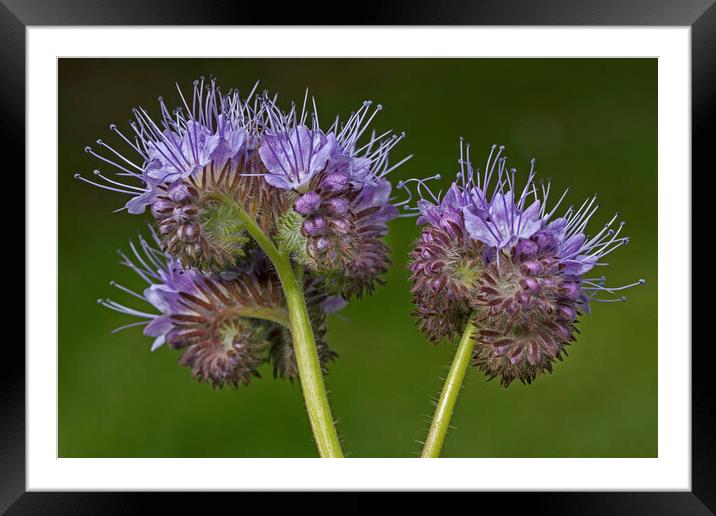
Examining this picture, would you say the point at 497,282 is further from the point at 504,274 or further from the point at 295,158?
the point at 295,158

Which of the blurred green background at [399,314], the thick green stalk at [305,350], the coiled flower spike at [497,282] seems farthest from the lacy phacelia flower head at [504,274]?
the blurred green background at [399,314]

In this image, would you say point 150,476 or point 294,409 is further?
point 294,409

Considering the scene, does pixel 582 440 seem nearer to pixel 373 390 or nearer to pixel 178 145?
pixel 373 390

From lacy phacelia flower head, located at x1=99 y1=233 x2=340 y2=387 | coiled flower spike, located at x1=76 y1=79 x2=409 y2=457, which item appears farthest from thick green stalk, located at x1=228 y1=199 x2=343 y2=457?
lacy phacelia flower head, located at x1=99 y1=233 x2=340 y2=387
